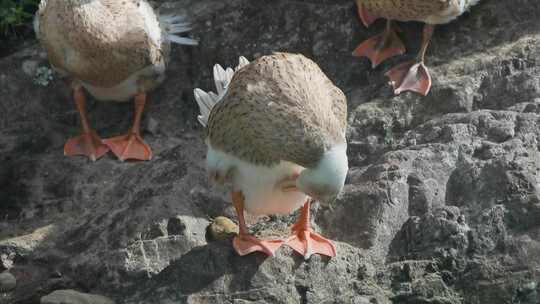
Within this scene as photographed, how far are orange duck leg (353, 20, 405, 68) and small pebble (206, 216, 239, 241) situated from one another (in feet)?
5.57

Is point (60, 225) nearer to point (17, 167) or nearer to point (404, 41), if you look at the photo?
point (17, 167)

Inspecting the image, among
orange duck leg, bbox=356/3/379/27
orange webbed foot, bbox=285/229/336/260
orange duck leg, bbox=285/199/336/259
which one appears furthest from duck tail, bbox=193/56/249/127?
orange duck leg, bbox=356/3/379/27

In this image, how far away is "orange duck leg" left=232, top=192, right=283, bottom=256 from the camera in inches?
245

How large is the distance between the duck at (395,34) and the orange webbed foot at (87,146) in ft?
6.27

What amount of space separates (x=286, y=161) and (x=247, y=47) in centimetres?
195

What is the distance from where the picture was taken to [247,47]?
25.9ft

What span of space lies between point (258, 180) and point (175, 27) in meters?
2.17

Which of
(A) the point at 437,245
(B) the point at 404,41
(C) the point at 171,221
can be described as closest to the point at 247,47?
(B) the point at 404,41

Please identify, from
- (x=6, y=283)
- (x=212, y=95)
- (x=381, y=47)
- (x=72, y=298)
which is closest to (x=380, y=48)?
(x=381, y=47)

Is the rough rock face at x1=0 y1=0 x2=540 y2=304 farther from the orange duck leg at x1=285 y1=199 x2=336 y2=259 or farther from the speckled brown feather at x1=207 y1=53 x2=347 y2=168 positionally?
the speckled brown feather at x1=207 y1=53 x2=347 y2=168

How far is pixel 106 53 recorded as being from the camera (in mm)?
7516

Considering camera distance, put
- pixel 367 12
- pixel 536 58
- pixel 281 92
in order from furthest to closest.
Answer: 1. pixel 367 12
2. pixel 536 58
3. pixel 281 92

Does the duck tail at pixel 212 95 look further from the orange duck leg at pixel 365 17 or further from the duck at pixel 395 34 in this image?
the orange duck leg at pixel 365 17

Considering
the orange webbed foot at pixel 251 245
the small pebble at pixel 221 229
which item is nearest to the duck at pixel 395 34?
the small pebble at pixel 221 229
